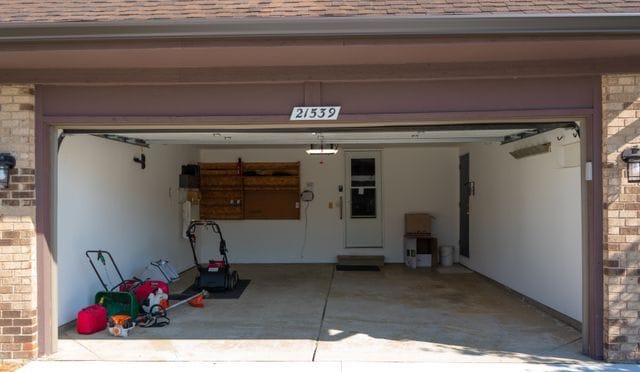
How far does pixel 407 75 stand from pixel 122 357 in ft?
12.7

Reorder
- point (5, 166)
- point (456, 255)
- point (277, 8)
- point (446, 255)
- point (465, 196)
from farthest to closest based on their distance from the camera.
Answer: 1. point (456, 255)
2. point (446, 255)
3. point (465, 196)
4. point (5, 166)
5. point (277, 8)

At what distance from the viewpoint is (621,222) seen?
4.84 m

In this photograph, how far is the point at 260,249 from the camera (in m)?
12.1

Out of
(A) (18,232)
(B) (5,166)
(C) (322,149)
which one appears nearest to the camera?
(B) (5,166)

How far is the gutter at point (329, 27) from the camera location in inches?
160

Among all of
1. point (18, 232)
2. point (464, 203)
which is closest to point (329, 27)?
point (18, 232)

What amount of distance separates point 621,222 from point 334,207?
24.9 feet

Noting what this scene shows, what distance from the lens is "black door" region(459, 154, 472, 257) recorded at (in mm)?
10961

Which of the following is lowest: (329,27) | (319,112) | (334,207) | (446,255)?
(446,255)

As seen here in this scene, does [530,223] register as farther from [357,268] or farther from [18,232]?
[18,232]

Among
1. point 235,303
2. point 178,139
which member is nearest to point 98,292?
point 235,303

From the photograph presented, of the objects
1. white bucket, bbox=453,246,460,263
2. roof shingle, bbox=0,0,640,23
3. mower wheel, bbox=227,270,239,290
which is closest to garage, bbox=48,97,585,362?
white bucket, bbox=453,246,460,263

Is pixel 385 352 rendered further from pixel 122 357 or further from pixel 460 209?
pixel 460 209

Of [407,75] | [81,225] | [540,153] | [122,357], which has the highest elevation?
[407,75]
